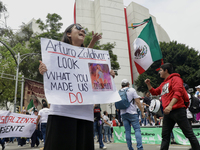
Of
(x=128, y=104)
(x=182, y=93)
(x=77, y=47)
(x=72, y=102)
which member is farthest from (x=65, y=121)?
(x=128, y=104)

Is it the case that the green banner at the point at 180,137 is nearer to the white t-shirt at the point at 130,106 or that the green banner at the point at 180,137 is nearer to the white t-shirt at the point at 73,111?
the white t-shirt at the point at 130,106

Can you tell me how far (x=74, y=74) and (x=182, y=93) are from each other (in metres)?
2.35

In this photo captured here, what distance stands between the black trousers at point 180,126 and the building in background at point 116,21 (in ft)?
114

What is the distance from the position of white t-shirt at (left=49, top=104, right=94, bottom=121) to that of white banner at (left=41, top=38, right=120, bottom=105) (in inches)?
2.2

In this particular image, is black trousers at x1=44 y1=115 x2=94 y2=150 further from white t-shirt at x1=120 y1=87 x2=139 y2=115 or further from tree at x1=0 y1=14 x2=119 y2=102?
tree at x1=0 y1=14 x2=119 y2=102

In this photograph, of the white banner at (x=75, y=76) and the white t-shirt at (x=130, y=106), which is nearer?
the white banner at (x=75, y=76)

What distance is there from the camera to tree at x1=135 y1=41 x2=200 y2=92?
3023 centimetres

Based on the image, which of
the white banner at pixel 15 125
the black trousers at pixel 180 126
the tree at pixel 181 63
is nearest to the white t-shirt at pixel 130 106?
the black trousers at pixel 180 126

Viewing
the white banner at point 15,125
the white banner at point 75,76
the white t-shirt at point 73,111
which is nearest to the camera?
the white t-shirt at point 73,111

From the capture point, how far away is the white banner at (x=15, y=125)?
7.66 metres

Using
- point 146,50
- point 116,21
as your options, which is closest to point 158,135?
point 146,50

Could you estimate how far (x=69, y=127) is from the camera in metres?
1.89

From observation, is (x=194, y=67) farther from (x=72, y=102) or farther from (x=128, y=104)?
(x=72, y=102)

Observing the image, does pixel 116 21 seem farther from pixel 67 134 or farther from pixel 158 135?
pixel 67 134
